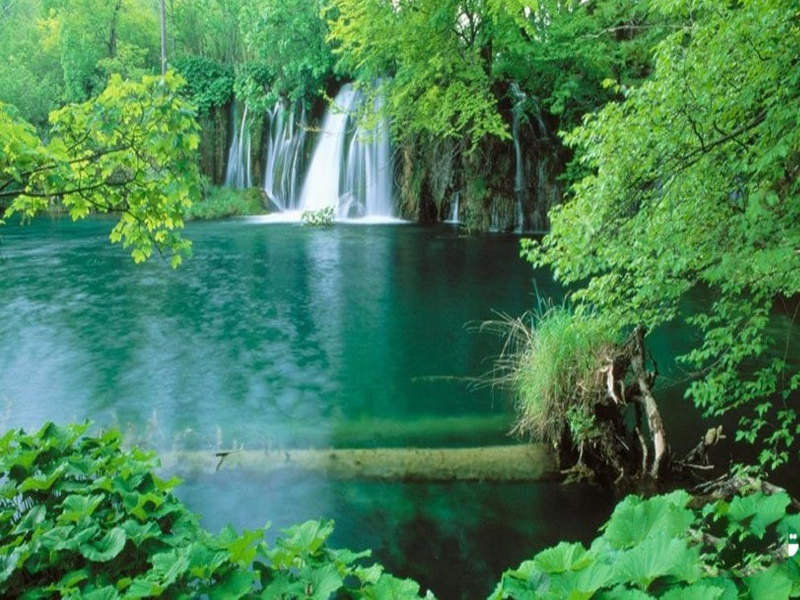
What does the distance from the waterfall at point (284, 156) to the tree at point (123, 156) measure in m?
22.0

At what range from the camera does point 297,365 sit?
9188 millimetres

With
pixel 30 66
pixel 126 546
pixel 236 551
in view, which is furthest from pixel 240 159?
pixel 236 551

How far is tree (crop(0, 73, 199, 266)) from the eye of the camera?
3751mm

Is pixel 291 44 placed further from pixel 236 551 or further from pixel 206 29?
pixel 236 551

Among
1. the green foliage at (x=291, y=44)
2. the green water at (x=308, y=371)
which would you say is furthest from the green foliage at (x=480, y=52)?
the green foliage at (x=291, y=44)

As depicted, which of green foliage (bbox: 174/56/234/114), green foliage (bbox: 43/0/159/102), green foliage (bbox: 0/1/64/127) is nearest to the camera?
green foliage (bbox: 174/56/234/114)

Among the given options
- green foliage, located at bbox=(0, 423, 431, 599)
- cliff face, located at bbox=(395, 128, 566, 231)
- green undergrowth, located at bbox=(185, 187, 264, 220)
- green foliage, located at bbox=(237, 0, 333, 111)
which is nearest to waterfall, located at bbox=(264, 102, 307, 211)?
green undergrowth, located at bbox=(185, 187, 264, 220)

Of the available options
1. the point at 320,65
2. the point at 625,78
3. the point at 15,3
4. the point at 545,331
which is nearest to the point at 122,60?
the point at 320,65

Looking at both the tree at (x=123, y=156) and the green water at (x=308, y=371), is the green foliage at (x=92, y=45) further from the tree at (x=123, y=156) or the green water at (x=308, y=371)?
the tree at (x=123, y=156)

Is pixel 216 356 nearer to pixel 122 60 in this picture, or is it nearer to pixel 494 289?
pixel 494 289

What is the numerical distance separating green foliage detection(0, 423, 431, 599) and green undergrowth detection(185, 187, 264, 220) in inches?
Answer: 942

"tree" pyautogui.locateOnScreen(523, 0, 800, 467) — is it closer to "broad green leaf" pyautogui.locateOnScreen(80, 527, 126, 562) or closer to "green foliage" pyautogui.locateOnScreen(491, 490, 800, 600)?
"green foliage" pyautogui.locateOnScreen(491, 490, 800, 600)

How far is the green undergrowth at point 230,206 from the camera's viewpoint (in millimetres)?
26438

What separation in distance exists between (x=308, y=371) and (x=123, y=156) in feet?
16.9
